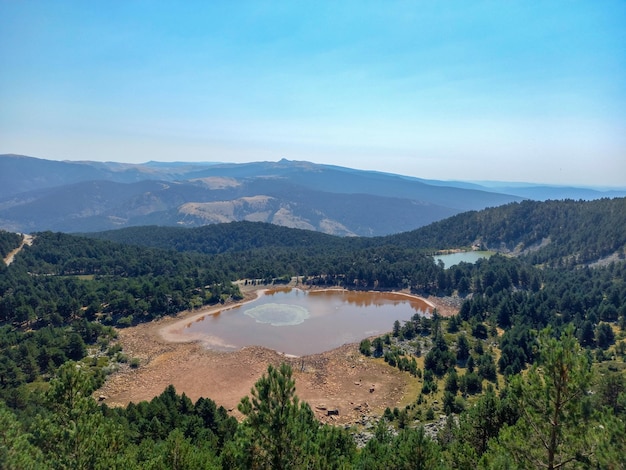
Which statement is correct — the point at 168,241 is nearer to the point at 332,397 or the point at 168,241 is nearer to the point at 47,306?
the point at 47,306

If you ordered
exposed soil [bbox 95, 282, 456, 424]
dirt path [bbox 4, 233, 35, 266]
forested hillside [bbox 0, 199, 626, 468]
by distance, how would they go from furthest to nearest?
dirt path [bbox 4, 233, 35, 266] → exposed soil [bbox 95, 282, 456, 424] → forested hillside [bbox 0, 199, 626, 468]

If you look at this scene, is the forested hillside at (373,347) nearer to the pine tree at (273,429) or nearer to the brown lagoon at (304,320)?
the pine tree at (273,429)

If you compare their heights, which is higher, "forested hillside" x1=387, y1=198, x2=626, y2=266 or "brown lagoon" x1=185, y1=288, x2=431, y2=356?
"forested hillside" x1=387, y1=198, x2=626, y2=266

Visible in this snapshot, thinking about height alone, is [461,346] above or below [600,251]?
below

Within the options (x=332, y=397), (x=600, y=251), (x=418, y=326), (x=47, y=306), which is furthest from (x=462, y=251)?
(x=47, y=306)

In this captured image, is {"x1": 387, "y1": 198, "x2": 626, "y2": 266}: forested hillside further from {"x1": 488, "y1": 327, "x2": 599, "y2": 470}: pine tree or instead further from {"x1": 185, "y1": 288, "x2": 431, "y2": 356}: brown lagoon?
{"x1": 488, "y1": 327, "x2": 599, "y2": 470}: pine tree

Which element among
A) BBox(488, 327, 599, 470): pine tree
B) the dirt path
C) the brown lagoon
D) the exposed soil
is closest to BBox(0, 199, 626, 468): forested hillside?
BBox(488, 327, 599, 470): pine tree

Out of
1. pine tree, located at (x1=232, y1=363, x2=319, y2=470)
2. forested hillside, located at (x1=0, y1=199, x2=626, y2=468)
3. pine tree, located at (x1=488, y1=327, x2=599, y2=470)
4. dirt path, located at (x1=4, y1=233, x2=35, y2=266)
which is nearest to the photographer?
pine tree, located at (x1=488, y1=327, x2=599, y2=470)
